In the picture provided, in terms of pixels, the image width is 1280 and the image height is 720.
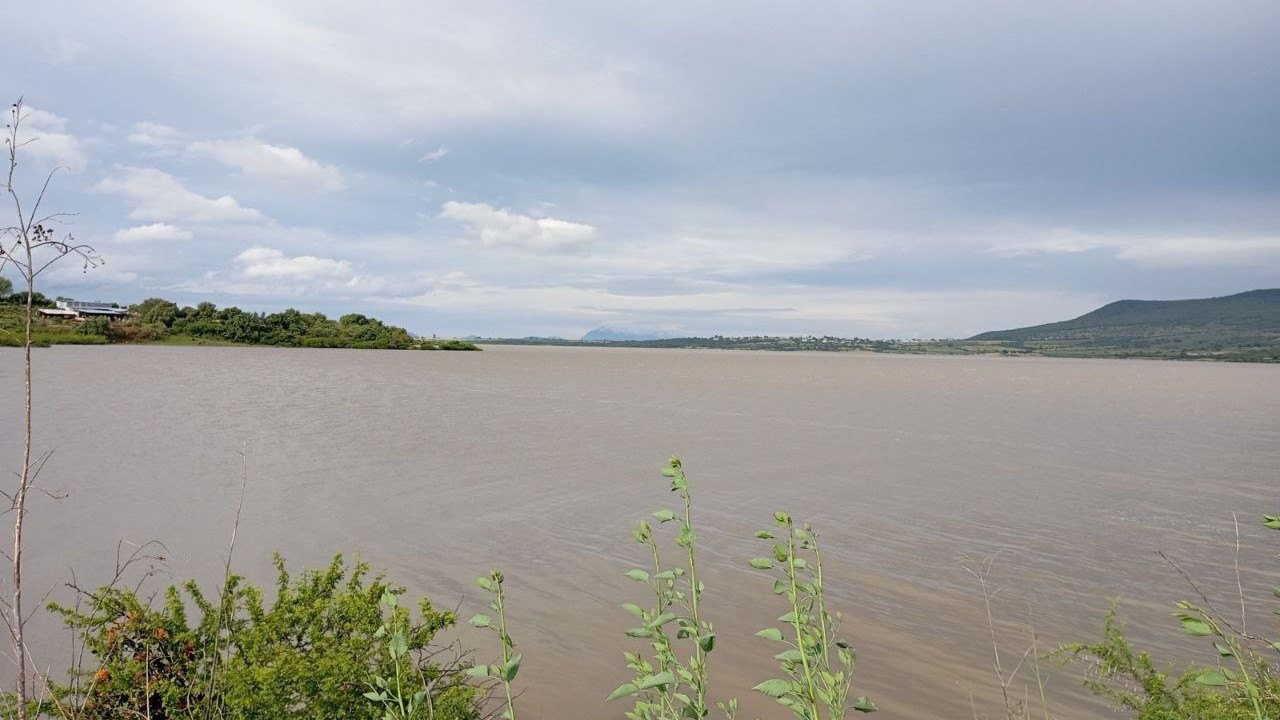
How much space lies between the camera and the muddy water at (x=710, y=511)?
7.94 meters

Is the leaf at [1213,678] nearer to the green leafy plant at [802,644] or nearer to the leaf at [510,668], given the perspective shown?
the green leafy plant at [802,644]

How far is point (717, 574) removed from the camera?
33.0 ft

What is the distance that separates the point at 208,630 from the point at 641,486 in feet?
38.2

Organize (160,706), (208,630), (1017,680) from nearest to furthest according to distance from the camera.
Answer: (160,706), (208,630), (1017,680)

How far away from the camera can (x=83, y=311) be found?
125 metres

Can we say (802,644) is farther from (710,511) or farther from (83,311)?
(83,311)

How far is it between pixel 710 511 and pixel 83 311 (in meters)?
154

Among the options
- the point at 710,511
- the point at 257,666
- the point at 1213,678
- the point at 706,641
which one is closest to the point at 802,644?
the point at 706,641

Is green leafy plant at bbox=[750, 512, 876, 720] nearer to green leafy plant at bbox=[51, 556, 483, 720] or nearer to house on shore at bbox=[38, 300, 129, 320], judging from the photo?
green leafy plant at bbox=[51, 556, 483, 720]

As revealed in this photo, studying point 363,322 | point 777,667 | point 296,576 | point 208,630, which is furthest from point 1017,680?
point 363,322

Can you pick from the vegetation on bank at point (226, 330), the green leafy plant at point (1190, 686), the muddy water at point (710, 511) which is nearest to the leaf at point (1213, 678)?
the green leafy plant at point (1190, 686)

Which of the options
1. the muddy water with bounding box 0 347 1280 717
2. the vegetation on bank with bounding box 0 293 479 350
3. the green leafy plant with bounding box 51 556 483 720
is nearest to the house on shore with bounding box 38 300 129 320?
the vegetation on bank with bounding box 0 293 479 350

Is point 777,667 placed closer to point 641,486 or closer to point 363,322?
point 641,486

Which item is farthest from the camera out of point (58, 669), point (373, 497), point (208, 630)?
point (373, 497)
